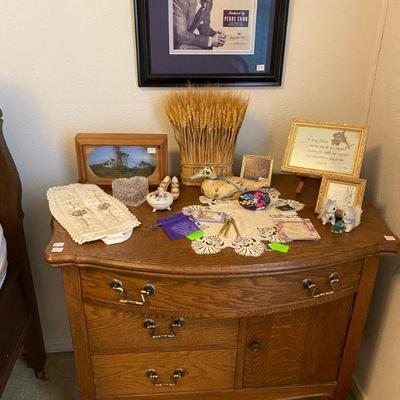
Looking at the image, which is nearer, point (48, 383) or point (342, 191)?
point (342, 191)

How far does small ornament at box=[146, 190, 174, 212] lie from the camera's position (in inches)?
47.4

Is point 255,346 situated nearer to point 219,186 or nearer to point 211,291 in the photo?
point 211,291

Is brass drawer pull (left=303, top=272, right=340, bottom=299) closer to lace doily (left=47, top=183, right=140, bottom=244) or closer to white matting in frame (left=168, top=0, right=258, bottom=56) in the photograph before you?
lace doily (left=47, top=183, right=140, bottom=244)

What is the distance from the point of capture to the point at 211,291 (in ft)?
3.50

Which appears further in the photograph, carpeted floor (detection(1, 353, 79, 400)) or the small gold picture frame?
carpeted floor (detection(1, 353, 79, 400))

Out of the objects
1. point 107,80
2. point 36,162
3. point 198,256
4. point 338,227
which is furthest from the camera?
point 36,162

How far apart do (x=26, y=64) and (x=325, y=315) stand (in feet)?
4.01

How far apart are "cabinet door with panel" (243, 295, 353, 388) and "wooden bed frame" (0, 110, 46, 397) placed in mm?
745

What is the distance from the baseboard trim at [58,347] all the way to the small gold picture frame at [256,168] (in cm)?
111

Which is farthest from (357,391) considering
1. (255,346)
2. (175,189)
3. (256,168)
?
(175,189)

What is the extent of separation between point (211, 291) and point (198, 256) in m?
0.11

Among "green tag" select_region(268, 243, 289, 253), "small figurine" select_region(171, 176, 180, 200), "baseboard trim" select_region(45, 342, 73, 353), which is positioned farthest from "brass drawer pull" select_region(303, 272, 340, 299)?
"baseboard trim" select_region(45, 342, 73, 353)

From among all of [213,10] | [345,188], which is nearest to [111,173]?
[213,10]

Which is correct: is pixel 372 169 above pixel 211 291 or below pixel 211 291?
above
